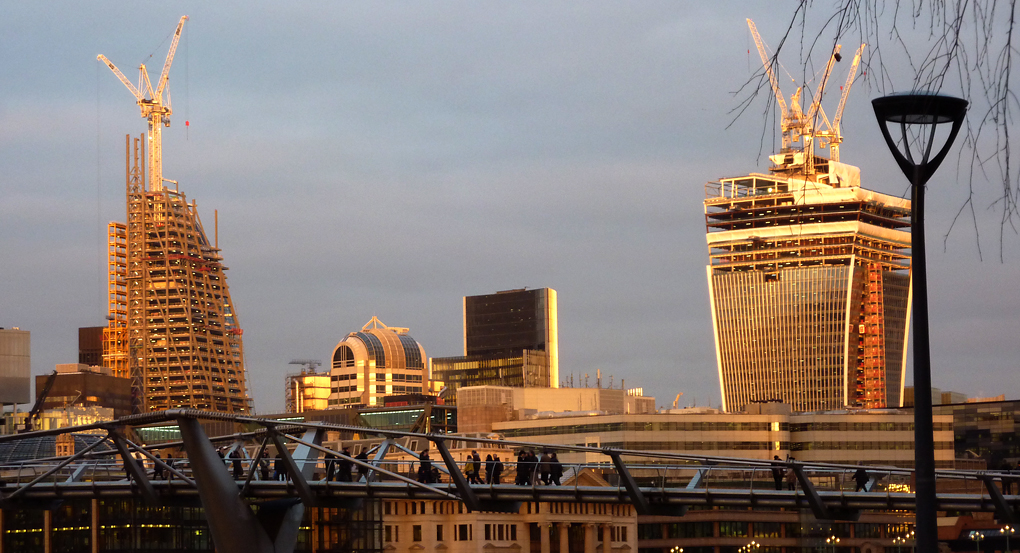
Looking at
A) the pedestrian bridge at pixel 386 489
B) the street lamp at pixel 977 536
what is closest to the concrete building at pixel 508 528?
the street lamp at pixel 977 536

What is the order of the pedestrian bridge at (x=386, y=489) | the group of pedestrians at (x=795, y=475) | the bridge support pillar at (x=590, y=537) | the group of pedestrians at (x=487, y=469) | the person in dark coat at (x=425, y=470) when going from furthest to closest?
the bridge support pillar at (x=590, y=537), the person in dark coat at (x=425, y=470), the group of pedestrians at (x=487, y=469), the pedestrian bridge at (x=386, y=489), the group of pedestrians at (x=795, y=475)

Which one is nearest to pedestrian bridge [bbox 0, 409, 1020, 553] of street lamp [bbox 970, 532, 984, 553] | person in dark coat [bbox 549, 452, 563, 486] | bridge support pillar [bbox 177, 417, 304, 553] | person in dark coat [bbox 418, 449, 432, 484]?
bridge support pillar [bbox 177, 417, 304, 553]

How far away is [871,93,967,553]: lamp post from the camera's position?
813 inches

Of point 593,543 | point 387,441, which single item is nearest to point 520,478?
point 387,441

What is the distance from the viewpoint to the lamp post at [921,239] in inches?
813

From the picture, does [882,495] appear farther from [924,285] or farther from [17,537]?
[17,537]

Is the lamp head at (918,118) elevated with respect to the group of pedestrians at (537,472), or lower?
elevated

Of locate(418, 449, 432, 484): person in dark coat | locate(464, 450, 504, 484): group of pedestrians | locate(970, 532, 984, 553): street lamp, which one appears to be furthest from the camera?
locate(970, 532, 984, 553): street lamp

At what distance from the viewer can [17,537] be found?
458 feet

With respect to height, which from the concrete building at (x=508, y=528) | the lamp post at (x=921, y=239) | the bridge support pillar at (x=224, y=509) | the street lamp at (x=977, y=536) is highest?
the lamp post at (x=921, y=239)

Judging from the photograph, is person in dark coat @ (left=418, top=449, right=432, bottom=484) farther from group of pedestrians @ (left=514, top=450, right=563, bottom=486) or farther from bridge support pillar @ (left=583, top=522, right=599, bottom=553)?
bridge support pillar @ (left=583, top=522, right=599, bottom=553)

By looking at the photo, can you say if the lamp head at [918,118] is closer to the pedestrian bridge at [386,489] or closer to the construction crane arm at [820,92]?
the construction crane arm at [820,92]

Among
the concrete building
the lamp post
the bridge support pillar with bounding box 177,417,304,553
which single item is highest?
the lamp post

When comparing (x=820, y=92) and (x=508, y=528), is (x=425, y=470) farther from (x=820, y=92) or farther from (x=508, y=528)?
(x=508, y=528)
